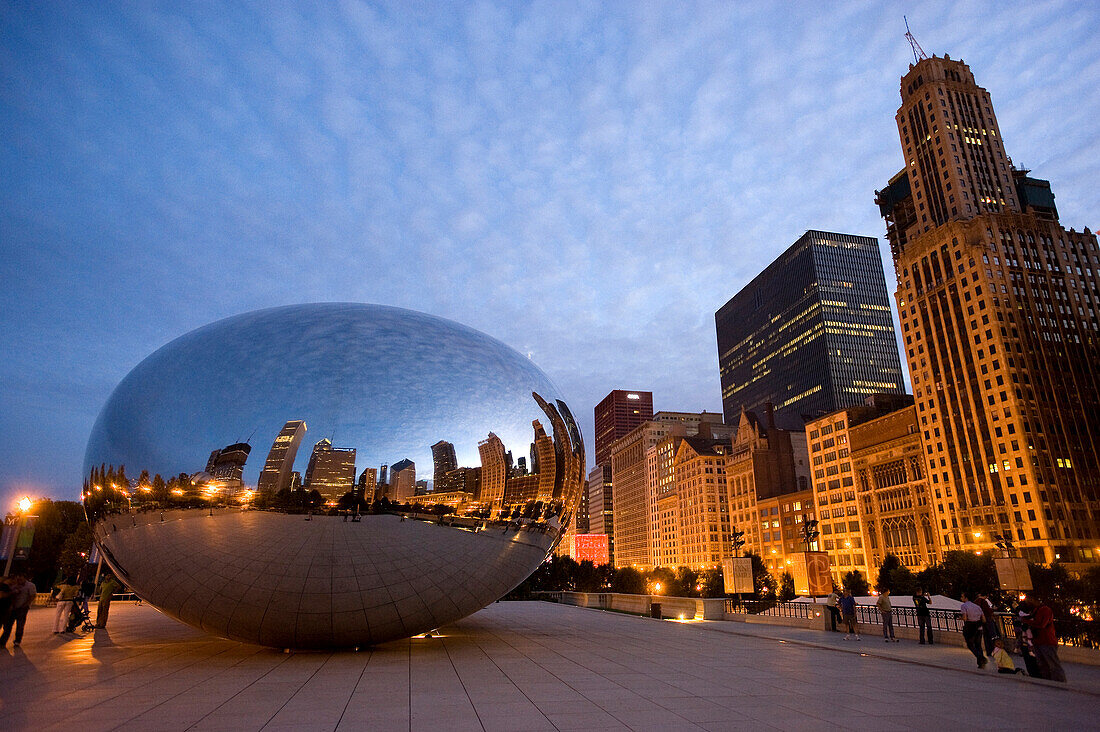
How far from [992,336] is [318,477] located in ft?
350

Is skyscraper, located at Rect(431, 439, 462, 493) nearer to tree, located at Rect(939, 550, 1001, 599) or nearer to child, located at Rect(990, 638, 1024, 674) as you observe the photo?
child, located at Rect(990, 638, 1024, 674)

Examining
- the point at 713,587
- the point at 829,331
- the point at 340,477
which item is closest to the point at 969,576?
the point at 713,587

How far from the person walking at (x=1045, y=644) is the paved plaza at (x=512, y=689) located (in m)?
0.41

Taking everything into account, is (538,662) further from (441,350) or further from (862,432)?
(862,432)

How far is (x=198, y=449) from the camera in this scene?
8.84 m

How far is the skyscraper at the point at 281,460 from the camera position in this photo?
848 cm

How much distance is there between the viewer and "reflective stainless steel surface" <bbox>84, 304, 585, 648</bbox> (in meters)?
8.63

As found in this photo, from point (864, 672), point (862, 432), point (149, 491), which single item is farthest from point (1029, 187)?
point (149, 491)

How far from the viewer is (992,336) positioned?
3541 inches

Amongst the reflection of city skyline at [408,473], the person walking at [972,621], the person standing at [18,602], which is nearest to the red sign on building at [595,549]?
the person walking at [972,621]

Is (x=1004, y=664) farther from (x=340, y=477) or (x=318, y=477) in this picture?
(x=318, y=477)

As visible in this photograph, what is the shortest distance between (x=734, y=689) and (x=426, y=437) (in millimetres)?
5537

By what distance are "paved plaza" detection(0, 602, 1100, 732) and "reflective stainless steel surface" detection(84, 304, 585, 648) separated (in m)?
1.04

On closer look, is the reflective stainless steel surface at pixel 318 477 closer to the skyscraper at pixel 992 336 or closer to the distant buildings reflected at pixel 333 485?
the distant buildings reflected at pixel 333 485
